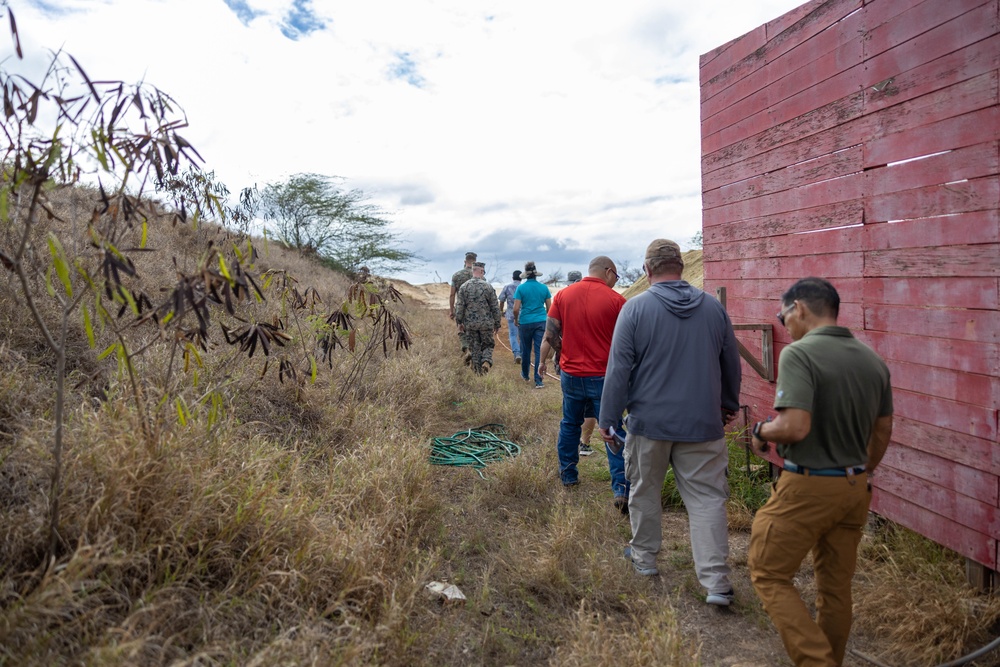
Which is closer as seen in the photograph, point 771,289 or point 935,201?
point 935,201

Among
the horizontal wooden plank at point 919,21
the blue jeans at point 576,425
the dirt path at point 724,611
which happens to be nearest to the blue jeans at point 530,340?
the blue jeans at point 576,425

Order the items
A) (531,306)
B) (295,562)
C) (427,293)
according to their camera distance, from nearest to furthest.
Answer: (295,562) → (531,306) → (427,293)

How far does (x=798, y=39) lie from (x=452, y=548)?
4133 millimetres

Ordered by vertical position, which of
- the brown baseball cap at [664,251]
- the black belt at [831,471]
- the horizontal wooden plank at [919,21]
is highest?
the horizontal wooden plank at [919,21]

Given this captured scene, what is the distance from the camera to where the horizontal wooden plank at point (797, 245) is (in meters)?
3.81

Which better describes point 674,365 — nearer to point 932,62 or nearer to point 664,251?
point 664,251

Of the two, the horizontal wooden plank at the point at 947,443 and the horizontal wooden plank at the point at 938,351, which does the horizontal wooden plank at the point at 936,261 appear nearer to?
the horizontal wooden plank at the point at 938,351

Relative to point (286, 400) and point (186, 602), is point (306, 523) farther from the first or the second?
point (286, 400)

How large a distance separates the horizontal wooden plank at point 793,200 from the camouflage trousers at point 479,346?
4.88 meters

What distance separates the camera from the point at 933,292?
3.25 metres

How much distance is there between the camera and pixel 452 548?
3.88 meters

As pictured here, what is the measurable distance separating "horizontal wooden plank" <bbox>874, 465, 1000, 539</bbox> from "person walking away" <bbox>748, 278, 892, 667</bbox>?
2.67ft

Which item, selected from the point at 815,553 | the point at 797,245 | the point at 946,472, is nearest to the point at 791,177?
the point at 797,245

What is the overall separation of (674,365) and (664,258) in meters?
0.62
